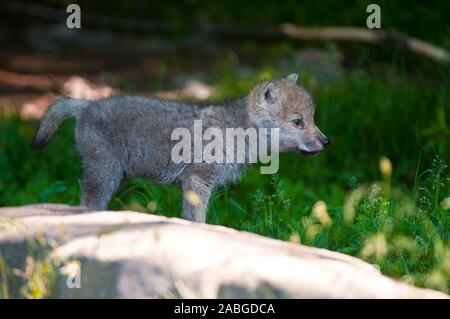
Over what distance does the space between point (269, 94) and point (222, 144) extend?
438 mm

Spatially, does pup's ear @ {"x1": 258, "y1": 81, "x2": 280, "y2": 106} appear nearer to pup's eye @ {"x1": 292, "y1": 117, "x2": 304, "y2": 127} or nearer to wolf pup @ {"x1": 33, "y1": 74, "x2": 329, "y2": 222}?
wolf pup @ {"x1": 33, "y1": 74, "x2": 329, "y2": 222}

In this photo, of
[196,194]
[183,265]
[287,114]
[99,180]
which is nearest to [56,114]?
[99,180]

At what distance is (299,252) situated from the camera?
369 centimetres

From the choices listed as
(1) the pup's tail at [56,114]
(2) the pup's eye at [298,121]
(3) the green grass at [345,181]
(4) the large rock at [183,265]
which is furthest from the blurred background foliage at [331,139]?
(4) the large rock at [183,265]

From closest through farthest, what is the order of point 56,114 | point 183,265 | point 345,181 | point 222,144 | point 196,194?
point 183,265 < point 196,194 < point 222,144 < point 56,114 < point 345,181

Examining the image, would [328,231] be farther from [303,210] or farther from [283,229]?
[303,210]

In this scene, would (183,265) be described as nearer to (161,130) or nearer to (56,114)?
(161,130)

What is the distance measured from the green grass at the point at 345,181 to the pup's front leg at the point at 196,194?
0.81ft

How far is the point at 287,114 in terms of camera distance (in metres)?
5.64

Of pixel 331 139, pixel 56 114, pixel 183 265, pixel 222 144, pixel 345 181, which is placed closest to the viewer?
pixel 183 265
